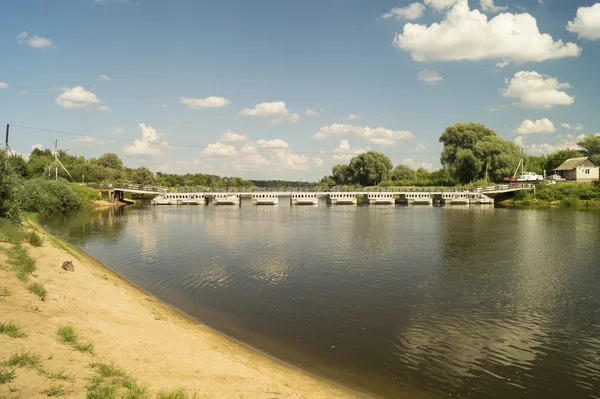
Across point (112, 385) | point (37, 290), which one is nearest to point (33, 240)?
point (37, 290)

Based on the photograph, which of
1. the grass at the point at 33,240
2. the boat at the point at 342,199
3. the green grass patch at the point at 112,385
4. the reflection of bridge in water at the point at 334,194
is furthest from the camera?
the boat at the point at 342,199

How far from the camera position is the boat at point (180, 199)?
94.4 metres

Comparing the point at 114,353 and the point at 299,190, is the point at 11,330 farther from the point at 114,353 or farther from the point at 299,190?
the point at 299,190

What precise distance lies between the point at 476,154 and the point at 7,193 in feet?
330

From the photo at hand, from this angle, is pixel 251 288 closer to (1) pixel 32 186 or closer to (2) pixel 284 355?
(2) pixel 284 355

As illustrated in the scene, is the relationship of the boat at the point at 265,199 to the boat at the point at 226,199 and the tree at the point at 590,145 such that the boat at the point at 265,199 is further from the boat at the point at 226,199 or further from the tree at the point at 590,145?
the tree at the point at 590,145

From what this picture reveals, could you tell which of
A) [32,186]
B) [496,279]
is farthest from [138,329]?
[32,186]

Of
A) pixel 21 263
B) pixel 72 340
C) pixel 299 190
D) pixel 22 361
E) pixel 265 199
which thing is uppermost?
pixel 299 190

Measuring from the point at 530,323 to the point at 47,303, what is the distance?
18.6 meters

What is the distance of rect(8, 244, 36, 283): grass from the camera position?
14.9 m

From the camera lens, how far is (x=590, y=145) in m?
110

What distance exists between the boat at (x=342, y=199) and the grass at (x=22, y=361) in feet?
308

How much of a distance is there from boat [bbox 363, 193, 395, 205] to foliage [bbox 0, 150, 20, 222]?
8146 cm

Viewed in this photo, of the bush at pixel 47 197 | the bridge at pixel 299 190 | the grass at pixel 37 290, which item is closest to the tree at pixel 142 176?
the bridge at pixel 299 190
